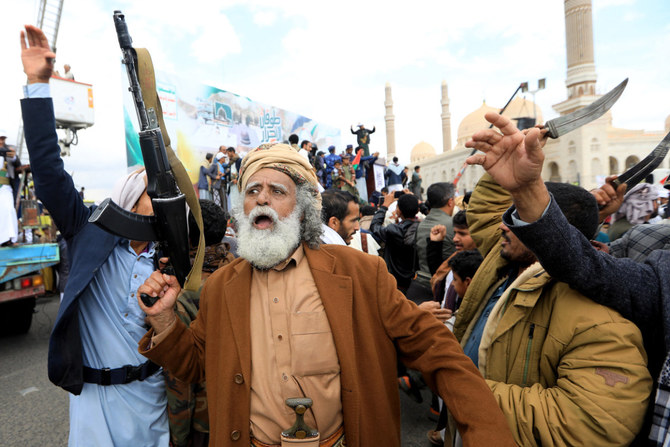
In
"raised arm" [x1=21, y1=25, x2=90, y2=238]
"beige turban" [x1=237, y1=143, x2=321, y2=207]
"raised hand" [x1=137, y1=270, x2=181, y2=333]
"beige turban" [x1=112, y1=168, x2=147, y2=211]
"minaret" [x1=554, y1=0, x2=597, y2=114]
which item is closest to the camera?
"raised hand" [x1=137, y1=270, x2=181, y2=333]

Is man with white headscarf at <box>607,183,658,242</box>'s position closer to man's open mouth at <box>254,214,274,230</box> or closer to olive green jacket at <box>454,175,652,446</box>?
olive green jacket at <box>454,175,652,446</box>

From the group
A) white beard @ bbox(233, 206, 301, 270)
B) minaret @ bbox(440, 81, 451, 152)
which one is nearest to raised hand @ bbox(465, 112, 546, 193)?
white beard @ bbox(233, 206, 301, 270)

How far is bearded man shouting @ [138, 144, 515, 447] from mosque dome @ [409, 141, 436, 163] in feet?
281

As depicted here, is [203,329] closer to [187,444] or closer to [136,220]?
[136,220]

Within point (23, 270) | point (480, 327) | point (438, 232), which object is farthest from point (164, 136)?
point (23, 270)

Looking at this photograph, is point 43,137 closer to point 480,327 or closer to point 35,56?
point 35,56

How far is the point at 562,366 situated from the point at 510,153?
81 cm

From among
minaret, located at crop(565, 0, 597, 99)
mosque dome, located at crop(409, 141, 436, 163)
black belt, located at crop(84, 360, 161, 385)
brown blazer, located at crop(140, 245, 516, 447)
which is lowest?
black belt, located at crop(84, 360, 161, 385)

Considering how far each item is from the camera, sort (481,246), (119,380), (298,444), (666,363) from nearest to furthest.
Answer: (666,363) < (298,444) < (119,380) < (481,246)

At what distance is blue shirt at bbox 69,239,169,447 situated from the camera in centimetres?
190

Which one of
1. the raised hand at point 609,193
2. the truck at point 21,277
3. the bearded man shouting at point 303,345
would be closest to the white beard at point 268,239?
the bearded man shouting at point 303,345

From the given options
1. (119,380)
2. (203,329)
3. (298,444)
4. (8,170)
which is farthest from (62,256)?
(298,444)

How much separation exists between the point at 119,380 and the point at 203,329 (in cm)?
57

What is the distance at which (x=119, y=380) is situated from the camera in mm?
1936
